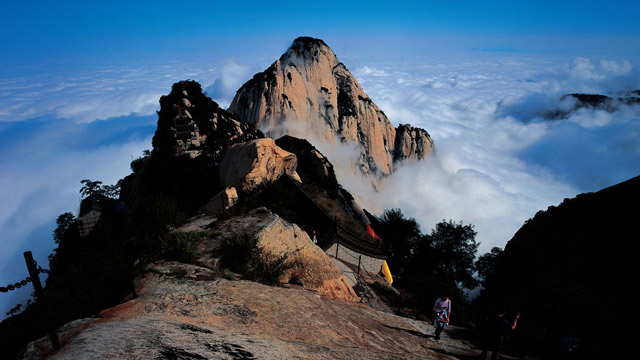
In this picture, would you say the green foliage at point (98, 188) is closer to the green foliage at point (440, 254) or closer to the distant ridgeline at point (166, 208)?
the distant ridgeline at point (166, 208)

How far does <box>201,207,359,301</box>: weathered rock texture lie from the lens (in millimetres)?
10711

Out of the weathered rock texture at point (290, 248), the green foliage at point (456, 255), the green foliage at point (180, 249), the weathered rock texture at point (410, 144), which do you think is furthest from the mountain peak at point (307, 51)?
the green foliage at point (180, 249)

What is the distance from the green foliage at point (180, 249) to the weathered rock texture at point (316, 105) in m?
64.3

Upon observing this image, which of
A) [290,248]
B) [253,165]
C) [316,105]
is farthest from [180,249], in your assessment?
[316,105]

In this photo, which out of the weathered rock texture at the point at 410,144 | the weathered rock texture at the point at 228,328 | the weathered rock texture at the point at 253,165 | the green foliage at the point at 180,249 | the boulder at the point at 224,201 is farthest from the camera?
the weathered rock texture at the point at 410,144

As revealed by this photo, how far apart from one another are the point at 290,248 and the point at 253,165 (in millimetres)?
10916

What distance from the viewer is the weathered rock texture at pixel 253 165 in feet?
68.8

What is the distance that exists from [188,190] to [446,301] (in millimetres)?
23428

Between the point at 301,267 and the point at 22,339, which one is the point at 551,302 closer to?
the point at 301,267

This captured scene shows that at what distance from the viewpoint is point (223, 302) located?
22.9 ft

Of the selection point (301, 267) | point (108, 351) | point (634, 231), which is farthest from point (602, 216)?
point (108, 351)

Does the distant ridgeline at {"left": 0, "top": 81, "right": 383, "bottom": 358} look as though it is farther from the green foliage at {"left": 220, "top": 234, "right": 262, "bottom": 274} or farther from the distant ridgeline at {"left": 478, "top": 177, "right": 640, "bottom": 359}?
the distant ridgeline at {"left": 478, "top": 177, "right": 640, "bottom": 359}

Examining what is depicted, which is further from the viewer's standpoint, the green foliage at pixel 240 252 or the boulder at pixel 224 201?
the boulder at pixel 224 201

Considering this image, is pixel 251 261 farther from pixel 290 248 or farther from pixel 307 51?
pixel 307 51
